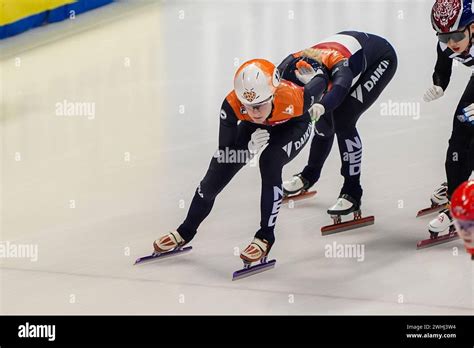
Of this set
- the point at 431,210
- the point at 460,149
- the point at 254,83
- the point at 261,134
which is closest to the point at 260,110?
the point at 254,83

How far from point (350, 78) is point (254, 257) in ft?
4.50

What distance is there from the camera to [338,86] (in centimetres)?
773

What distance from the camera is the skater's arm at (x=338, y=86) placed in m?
7.57

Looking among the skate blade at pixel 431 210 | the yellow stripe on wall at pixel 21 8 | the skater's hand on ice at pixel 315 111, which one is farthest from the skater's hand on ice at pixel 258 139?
the yellow stripe on wall at pixel 21 8

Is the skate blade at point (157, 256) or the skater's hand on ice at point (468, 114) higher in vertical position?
the skater's hand on ice at point (468, 114)

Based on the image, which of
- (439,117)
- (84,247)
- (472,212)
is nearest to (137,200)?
(84,247)

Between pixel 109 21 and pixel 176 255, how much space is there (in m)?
7.40

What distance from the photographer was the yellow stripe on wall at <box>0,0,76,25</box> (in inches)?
539

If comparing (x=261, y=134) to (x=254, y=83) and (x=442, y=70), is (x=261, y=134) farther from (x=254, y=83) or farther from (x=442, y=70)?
(x=442, y=70)

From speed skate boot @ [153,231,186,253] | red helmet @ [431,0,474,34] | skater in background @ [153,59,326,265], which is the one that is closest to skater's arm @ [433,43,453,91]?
red helmet @ [431,0,474,34]

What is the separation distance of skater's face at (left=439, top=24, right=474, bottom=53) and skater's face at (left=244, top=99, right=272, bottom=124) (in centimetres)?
126

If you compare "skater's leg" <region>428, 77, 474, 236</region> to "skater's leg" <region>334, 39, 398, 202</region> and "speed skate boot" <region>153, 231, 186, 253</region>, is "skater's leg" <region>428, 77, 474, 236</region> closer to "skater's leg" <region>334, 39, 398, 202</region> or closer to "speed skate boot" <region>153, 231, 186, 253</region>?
"skater's leg" <region>334, 39, 398, 202</region>

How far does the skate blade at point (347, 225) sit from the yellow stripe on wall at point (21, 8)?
652 cm

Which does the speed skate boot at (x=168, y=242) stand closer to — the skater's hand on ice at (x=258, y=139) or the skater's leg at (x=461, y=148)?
the skater's hand on ice at (x=258, y=139)
